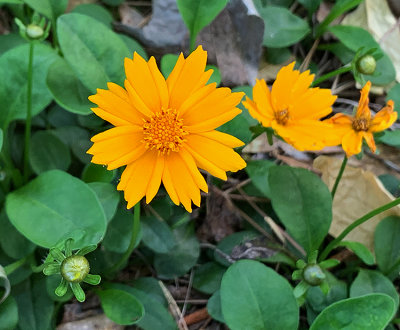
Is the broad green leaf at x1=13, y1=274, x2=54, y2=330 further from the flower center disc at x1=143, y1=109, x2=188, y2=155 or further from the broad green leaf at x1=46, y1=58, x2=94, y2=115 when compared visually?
the flower center disc at x1=143, y1=109, x2=188, y2=155

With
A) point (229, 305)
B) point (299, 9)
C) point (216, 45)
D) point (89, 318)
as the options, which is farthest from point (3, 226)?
point (299, 9)

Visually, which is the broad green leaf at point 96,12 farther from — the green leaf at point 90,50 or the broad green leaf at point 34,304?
the broad green leaf at point 34,304

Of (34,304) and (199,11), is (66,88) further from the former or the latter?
(34,304)

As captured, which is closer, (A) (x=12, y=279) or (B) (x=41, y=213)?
(B) (x=41, y=213)

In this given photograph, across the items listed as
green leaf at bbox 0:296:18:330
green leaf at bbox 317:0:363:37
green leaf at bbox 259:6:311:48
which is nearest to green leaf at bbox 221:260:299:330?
green leaf at bbox 0:296:18:330

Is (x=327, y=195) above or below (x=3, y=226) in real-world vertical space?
above

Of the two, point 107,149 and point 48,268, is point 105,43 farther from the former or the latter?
point 48,268
